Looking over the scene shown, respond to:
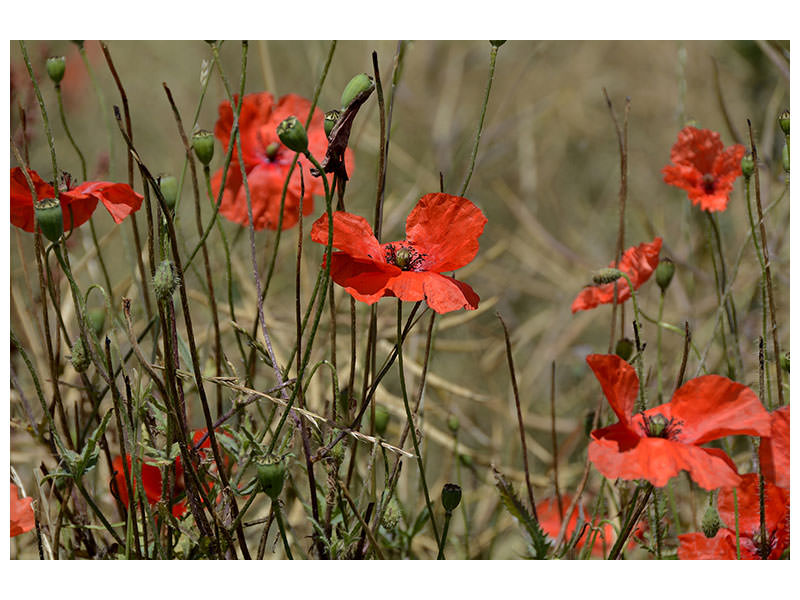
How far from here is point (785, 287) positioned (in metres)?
1.33

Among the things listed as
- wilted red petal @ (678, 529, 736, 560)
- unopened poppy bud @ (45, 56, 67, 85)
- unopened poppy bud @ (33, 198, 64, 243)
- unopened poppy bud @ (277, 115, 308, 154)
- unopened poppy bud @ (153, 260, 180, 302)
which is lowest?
wilted red petal @ (678, 529, 736, 560)

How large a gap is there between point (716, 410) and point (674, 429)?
3 centimetres

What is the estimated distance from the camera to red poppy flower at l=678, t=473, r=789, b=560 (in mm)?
767

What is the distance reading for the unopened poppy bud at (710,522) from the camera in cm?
72

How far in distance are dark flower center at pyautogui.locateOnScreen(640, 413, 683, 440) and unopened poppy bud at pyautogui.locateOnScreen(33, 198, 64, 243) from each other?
0.43 m

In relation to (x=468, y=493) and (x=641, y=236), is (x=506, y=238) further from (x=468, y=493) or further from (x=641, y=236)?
(x=468, y=493)

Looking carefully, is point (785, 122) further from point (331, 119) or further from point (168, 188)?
point (168, 188)

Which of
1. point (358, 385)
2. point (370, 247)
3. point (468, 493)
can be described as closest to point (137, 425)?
point (370, 247)

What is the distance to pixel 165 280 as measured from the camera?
Result: 0.62 meters

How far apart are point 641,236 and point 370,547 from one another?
3.71 feet

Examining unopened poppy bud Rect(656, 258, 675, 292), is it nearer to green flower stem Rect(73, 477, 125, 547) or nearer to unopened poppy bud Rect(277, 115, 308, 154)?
unopened poppy bud Rect(277, 115, 308, 154)

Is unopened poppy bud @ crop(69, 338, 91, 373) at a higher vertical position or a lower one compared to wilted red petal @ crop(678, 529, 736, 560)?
higher

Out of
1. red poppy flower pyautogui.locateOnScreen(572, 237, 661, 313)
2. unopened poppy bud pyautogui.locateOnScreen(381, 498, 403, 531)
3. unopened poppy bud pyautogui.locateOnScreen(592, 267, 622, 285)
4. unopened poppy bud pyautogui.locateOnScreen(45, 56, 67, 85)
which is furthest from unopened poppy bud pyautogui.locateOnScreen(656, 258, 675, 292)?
unopened poppy bud pyautogui.locateOnScreen(45, 56, 67, 85)

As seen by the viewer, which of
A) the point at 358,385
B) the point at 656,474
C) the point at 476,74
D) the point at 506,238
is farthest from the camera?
the point at 476,74
